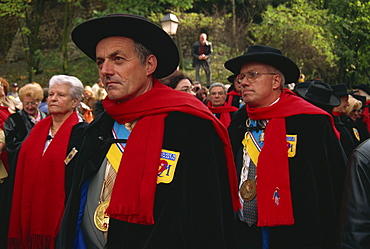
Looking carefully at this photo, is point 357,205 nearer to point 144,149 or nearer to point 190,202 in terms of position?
point 190,202

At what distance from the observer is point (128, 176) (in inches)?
96.0

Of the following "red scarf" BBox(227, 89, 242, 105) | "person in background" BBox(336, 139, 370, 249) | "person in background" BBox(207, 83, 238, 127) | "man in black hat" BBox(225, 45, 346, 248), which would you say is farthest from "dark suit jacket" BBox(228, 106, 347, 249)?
"red scarf" BBox(227, 89, 242, 105)

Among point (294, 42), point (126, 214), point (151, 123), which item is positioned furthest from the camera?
point (294, 42)

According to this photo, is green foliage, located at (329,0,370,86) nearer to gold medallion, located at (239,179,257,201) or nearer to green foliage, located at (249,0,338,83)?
green foliage, located at (249,0,338,83)

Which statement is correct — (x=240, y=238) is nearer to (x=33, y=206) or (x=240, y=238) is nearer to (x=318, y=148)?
(x=318, y=148)

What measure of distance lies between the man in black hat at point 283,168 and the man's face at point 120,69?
1685mm

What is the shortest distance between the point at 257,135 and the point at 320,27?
18104mm

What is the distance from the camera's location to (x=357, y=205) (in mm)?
2398

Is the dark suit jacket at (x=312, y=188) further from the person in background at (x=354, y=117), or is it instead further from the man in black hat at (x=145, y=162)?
the person in background at (x=354, y=117)

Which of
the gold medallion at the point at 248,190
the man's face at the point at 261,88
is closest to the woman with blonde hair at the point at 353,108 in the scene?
the man's face at the point at 261,88

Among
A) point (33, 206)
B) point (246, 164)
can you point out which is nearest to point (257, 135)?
point (246, 164)

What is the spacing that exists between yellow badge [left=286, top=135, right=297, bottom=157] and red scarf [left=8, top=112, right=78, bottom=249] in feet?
7.44

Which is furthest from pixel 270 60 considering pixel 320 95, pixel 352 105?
pixel 352 105

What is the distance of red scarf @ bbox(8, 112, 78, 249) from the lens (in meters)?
4.25
